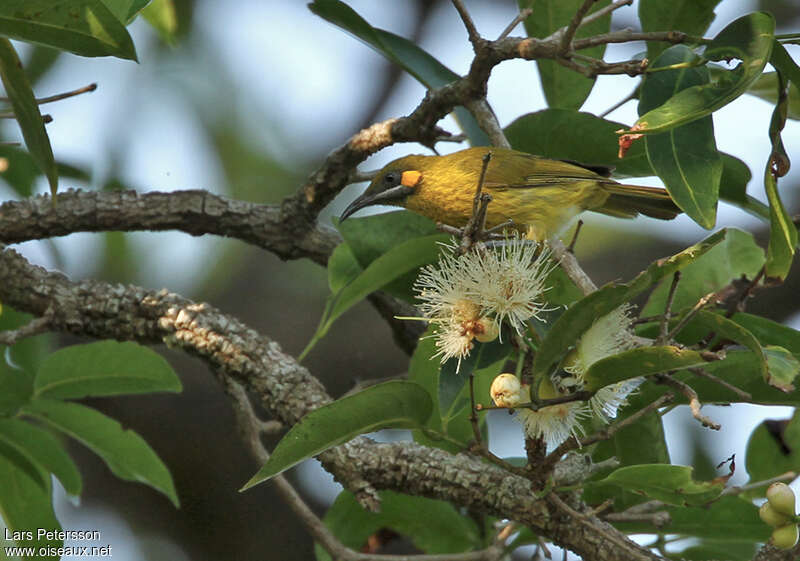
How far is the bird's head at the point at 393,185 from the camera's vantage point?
420 centimetres

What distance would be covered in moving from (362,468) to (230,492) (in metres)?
2.78

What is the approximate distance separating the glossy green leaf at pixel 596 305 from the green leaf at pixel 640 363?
0.30ft

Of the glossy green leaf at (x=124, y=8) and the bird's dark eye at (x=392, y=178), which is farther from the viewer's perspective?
the bird's dark eye at (x=392, y=178)

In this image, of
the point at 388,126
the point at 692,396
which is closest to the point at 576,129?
the point at 388,126

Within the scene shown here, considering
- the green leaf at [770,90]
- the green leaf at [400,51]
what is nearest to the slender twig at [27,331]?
the green leaf at [400,51]

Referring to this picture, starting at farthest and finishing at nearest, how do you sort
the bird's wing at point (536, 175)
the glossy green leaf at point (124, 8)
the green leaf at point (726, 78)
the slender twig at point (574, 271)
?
the bird's wing at point (536, 175) → the slender twig at point (574, 271) → the glossy green leaf at point (124, 8) → the green leaf at point (726, 78)

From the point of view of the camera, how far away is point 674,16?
2.92 metres

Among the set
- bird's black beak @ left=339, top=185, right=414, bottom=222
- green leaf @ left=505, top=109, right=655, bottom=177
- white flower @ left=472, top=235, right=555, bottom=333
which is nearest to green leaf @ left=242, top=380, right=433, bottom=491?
white flower @ left=472, top=235, right=555, bottom=333

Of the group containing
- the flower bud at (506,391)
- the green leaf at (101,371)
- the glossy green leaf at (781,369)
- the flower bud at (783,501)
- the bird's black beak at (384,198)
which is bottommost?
the flower bud at (783,501)

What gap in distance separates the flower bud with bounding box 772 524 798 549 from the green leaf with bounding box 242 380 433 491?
2.79 ft

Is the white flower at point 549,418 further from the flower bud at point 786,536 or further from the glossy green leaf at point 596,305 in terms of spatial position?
the flower bud at point 786,536

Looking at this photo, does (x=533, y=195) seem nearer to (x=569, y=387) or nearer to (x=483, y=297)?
(x=483, y=297)

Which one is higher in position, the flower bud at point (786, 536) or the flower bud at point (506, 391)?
the flower bud at point (506, 391)

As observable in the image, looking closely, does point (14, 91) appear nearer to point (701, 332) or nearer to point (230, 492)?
point (701, 332)
